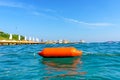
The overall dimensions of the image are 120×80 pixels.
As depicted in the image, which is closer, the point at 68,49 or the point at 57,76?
the point at 57,76

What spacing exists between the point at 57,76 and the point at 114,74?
2871mm

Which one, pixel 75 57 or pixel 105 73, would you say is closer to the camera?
pixel 105 73

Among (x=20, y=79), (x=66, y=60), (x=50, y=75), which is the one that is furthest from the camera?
(x=66, y=60)

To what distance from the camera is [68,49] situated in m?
18.9

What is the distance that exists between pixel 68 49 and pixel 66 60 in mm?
1059

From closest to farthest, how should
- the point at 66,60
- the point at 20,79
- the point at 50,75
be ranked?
1. the point at 20,79
2. the point at 50,75
3. the point at 66,60

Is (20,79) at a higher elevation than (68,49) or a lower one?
lower

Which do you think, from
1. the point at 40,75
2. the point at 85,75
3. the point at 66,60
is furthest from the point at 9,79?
the point at 66,60

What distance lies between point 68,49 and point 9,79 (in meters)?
8.28

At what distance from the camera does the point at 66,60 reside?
18250 millimetres

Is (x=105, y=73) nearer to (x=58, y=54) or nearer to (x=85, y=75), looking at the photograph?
(x=85, y=75)

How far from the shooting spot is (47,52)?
18.9 meters

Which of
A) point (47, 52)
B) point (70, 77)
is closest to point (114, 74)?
point (70, 77)

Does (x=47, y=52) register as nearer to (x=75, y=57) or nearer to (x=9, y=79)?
(x=75, y=57)
